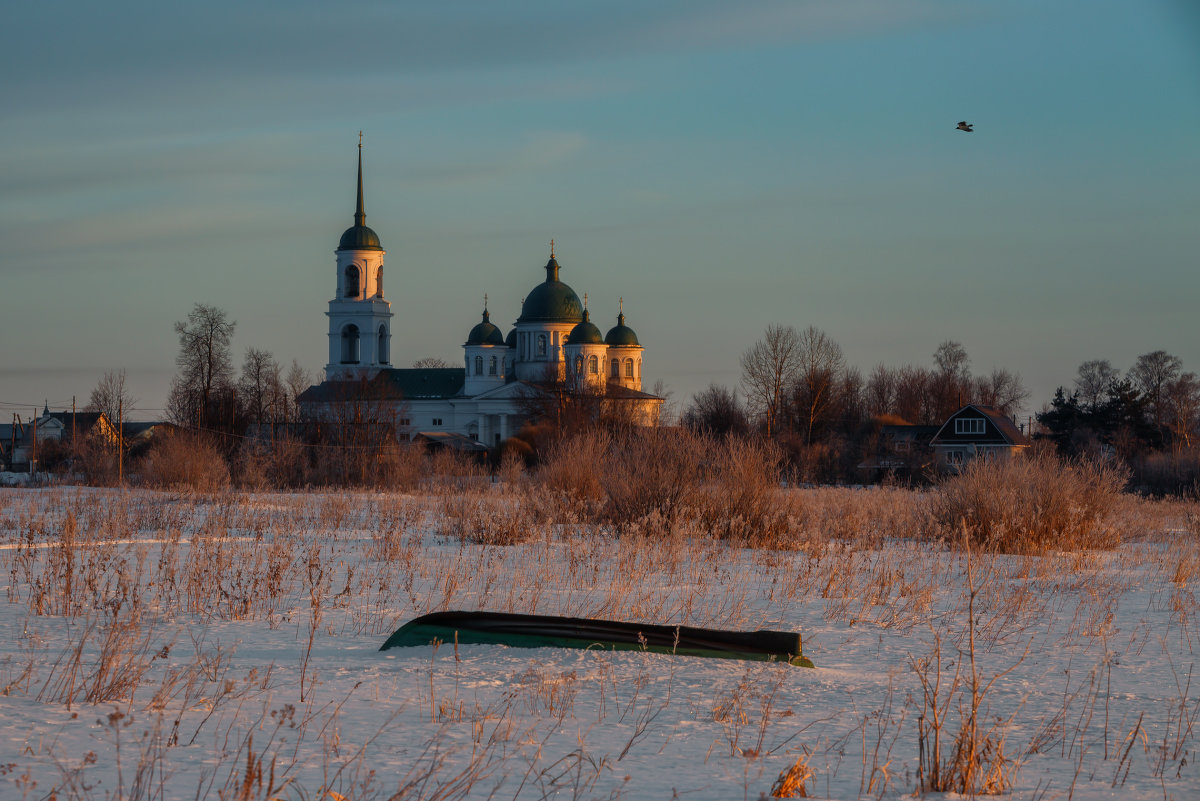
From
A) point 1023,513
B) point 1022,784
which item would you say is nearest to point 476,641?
point 1022,784

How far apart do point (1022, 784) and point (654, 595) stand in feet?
18.1

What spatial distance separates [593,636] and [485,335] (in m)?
97.9

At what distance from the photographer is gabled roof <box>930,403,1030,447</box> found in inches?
2527

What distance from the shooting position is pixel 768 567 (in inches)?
496

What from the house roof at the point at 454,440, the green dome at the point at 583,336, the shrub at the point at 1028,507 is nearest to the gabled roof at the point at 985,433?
the house roof at the point at 454,440

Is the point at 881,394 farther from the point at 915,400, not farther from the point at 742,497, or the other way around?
the point at 742,497

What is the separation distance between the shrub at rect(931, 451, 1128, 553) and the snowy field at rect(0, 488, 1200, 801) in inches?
152

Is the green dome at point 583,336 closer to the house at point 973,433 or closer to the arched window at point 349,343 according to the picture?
the arched window at point 349,343

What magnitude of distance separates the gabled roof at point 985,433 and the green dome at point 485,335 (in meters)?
48.2

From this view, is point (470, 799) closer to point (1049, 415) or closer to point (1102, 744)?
point (1102, 744)

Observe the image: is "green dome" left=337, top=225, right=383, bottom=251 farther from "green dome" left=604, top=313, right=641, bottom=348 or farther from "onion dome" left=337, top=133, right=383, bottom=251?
"green dome" left=604, top=313, right=641, bottom=348

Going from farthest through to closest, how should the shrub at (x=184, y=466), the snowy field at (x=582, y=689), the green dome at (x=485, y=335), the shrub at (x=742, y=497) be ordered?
the green dome at (x=485, y=335) → the shrub at (x=184, y=466) → the shrub at (x=742, y=497) → the snowy field at (x=582, y=689)

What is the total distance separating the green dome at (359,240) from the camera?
109 m

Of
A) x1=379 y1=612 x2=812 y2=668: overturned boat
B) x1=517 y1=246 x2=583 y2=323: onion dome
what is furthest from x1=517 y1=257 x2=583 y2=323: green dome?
x1=379 y1=612 x2=812 y2=668: overturned boat
